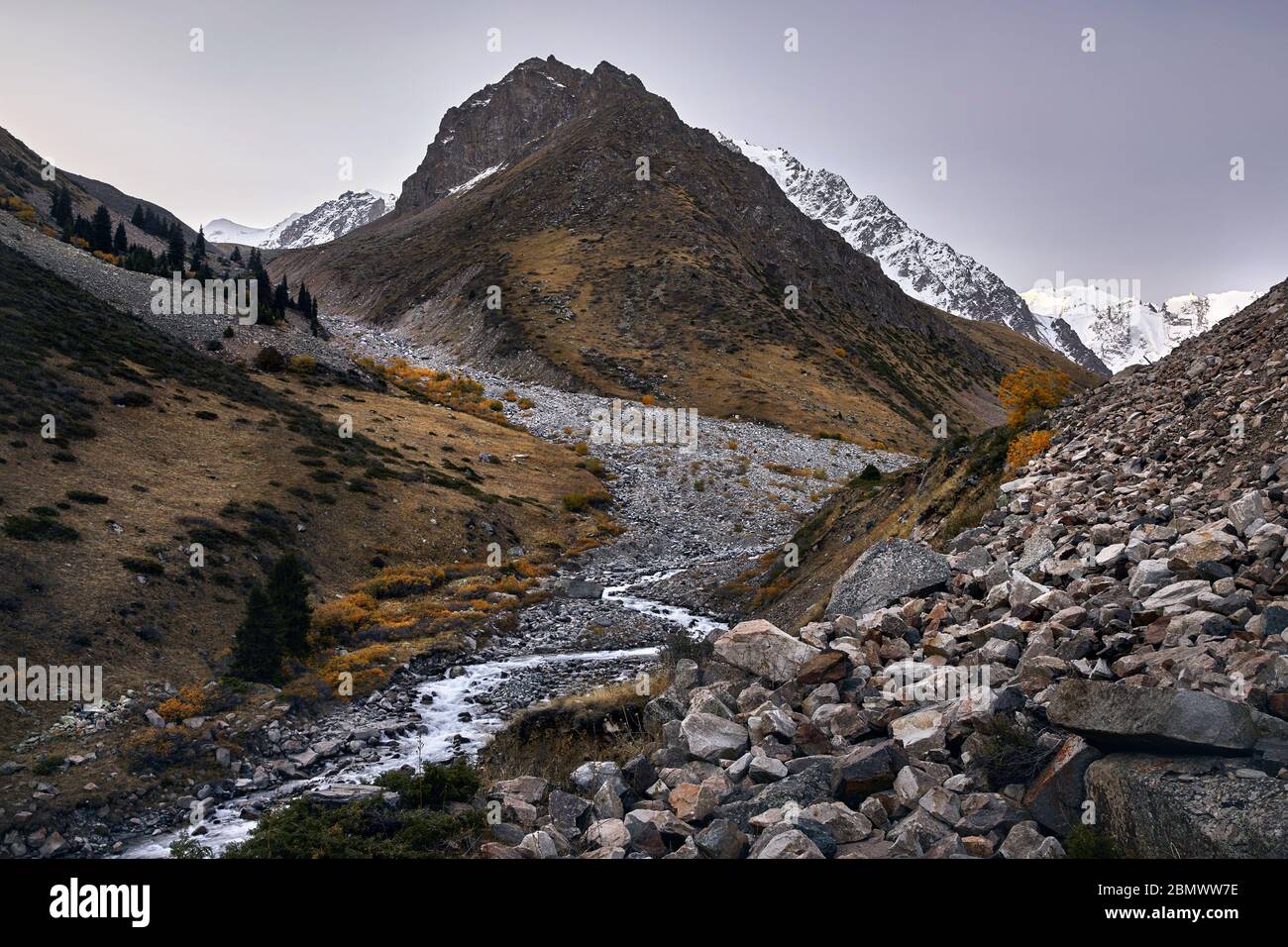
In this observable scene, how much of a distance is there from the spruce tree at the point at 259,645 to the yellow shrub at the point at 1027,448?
23.3 m

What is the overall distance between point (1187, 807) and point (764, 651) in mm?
6341

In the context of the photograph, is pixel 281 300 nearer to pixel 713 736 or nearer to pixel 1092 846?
pixel 713 736

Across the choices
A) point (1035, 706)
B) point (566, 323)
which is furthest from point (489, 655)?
point (566, 323)

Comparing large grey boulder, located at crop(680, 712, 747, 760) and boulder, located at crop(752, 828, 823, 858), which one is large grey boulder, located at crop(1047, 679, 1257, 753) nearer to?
boulder, located at crop(752, 828, 823, 858)

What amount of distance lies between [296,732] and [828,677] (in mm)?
17110

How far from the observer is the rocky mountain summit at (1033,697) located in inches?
262

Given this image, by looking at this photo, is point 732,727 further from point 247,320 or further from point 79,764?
point 247,320

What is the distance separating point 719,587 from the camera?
1495 inches

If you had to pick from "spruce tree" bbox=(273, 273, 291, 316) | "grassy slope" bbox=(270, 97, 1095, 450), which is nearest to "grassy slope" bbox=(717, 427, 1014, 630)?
"grassy slope" bbox=(270, 97, 1095, 450)

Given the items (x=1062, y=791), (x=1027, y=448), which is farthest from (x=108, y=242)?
(x=1062, y=791)

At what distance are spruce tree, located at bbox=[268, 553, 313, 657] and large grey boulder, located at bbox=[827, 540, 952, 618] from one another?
786 inches
